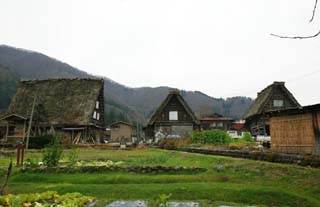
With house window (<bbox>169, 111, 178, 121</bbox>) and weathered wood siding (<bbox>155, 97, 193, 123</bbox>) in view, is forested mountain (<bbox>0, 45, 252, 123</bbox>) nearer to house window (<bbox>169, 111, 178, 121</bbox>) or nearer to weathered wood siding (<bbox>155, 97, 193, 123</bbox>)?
weathered wood siding (<bbox>155, 97, 193, 123</bbox>)

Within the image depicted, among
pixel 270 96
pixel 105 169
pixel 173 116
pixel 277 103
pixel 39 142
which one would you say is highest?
pixel 270 96

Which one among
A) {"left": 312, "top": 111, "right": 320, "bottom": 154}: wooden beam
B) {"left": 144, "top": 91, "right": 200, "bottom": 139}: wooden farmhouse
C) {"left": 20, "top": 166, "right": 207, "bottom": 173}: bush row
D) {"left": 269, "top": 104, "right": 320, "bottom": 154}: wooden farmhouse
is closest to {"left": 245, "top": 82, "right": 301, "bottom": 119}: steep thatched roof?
{"left": 144, "top": 91, "right": 200, "bottom": 139}: wooden farmhouse

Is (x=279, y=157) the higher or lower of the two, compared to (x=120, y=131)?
lower

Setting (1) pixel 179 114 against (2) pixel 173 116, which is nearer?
(2) pixel 173 116

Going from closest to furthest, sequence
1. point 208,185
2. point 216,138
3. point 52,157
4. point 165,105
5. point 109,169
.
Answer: point 208,185, point 109,169, point 52,157, point 216,138, point 165,105

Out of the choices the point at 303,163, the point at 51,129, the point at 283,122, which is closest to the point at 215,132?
the point at 283,122

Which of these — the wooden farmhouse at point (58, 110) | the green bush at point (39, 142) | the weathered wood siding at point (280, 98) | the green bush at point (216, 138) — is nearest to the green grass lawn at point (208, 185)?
the green bush at point (216, 138)

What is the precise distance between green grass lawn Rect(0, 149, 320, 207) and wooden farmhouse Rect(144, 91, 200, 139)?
28026 millimetres

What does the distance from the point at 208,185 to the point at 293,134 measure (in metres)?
10.2

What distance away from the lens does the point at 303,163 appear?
526 inches

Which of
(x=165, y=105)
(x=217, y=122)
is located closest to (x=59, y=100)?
(x=165, y=105)

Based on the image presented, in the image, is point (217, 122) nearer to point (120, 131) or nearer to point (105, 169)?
point (120, 131)

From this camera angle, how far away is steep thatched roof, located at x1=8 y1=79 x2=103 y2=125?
42.0 m

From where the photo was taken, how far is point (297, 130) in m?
18.3
